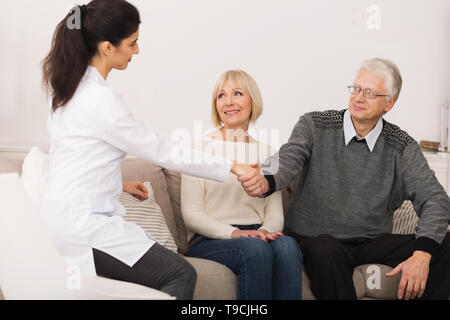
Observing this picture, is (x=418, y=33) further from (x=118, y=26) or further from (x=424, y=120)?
(x=118, y=26)

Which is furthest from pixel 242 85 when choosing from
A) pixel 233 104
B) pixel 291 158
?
pixel 291 158

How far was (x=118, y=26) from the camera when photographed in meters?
1.56

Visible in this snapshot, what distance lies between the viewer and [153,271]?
1519mm

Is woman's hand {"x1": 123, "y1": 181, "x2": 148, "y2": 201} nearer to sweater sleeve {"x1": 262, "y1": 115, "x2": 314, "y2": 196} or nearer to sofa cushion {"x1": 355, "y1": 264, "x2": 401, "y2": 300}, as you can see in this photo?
sweater sleeve {"x1": 262, "y1": 115, "x2": 314, "y2": 196}

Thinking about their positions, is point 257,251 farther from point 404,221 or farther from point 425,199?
point 404,221

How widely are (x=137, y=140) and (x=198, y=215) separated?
64 cm

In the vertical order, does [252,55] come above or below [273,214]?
above

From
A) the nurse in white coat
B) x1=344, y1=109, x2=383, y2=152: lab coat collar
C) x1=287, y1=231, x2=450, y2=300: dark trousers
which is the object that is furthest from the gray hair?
the nurse in white coat

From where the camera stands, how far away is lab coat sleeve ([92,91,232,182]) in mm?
1479

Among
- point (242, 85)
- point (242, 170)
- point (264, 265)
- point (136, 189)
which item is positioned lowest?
point (264, 265)

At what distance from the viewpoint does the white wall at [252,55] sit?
303 cm

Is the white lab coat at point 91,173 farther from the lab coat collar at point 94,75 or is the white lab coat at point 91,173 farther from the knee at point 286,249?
the knee at point 286,249
